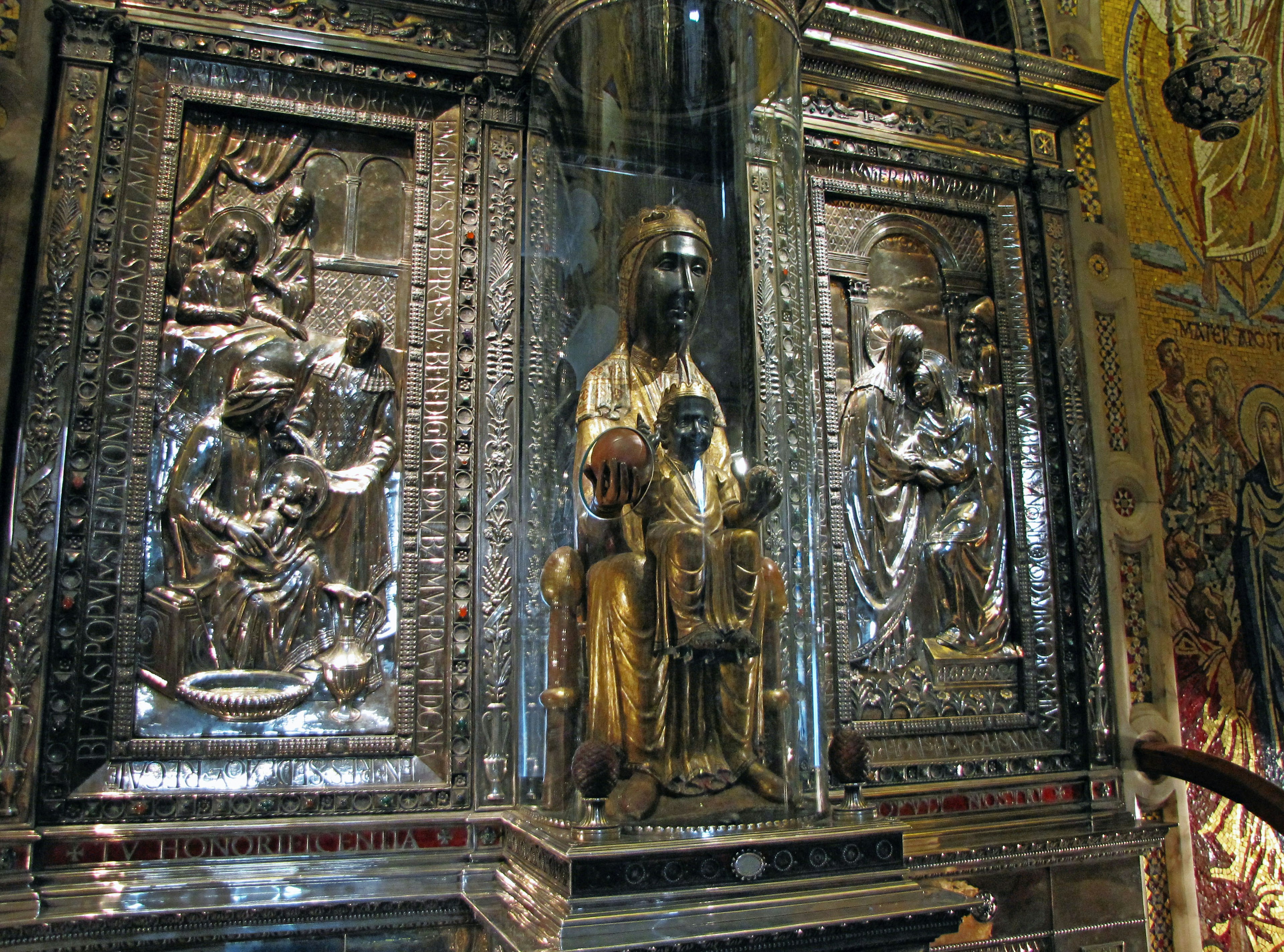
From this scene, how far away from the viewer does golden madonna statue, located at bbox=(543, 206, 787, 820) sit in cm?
320

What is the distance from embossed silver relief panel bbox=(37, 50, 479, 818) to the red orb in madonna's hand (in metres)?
0.78

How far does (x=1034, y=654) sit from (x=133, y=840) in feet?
12.3

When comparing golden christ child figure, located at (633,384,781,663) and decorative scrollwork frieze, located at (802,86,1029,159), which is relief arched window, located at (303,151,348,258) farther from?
decorative scrollwork frieze, located at (802,86,1029,159)

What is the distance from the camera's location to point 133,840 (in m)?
3.23

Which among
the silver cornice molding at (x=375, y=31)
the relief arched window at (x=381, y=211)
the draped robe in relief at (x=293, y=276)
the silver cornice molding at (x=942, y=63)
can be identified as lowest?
the draped robe in relief at (x=293, y=276)

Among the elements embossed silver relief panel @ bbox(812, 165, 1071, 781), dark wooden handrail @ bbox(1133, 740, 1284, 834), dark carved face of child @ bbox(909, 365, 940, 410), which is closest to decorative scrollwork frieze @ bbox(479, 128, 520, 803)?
embossed silver relief panel @ bbox(812, 165, 1071, 781)

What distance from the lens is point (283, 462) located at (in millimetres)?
3680

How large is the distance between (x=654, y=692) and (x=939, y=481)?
6.60ft

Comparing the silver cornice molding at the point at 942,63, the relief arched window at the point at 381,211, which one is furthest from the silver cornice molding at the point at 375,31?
the silver cornice molding at the point at 942,63

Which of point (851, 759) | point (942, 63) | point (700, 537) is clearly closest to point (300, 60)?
point (700, 537)

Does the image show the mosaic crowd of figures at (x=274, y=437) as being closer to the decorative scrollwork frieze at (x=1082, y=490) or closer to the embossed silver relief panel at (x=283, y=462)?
the embossed silver relief panel at (x=283, y=462)

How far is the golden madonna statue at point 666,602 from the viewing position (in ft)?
10.5

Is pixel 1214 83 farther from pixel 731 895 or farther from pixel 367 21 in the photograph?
pixel 731 895

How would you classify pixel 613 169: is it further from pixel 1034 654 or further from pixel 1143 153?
pixel 1143 153
